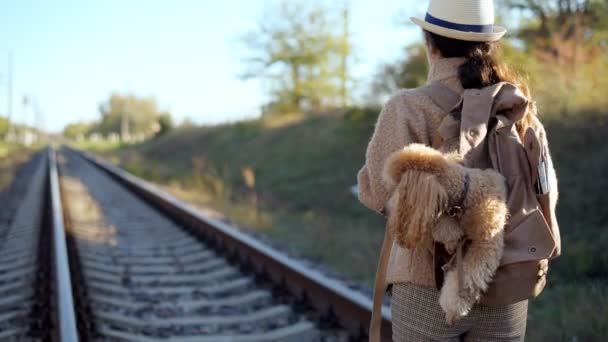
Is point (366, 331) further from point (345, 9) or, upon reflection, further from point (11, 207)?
point (345, 9)

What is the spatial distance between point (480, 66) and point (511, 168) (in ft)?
1.07

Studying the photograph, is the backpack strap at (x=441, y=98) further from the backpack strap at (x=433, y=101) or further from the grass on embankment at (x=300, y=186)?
the grass on embankment at (x=300, y=186)

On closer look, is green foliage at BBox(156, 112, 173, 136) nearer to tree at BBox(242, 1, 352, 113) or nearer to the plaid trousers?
tree at BBox(242, 1, 352, 113)

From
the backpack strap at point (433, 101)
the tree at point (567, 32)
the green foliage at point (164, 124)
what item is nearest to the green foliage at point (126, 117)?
the green foliage at point (164, 124)

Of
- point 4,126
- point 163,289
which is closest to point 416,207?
point 163,289

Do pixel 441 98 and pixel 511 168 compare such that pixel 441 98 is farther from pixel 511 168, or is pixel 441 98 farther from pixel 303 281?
pixel 303 281

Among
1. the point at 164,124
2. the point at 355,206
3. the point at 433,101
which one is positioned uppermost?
the point at 164,124

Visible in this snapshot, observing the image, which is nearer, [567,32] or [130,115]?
[567,32]

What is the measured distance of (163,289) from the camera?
18.6 feet

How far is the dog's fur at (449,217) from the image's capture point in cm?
176

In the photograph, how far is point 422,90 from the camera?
1.94 m

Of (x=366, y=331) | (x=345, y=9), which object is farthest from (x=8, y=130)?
(x=366, y=331)

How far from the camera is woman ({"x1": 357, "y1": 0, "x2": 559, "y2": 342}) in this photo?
6.26 feet

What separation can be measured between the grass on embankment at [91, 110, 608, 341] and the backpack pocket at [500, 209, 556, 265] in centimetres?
272
